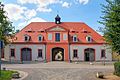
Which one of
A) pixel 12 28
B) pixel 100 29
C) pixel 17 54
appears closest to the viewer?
pixel 100 29

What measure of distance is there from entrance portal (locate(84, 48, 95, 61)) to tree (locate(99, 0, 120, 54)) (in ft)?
126

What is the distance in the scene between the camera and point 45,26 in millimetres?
69125

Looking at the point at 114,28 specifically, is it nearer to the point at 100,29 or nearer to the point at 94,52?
the point at 100,29

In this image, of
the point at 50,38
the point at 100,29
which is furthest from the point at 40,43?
the point at 100,29

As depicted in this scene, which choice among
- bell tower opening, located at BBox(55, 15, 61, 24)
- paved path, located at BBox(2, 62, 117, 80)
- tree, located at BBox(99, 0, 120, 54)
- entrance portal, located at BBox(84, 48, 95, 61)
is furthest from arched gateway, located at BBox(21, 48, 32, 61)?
tree, located at BBox(99, 0, 120, 54)

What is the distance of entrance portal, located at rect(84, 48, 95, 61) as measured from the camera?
66.6 meters

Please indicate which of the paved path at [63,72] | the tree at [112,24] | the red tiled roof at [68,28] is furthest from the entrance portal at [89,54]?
the tree at [112,24]

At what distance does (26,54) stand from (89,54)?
46.1 feet


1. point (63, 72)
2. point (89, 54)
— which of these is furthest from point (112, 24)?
point (89, 54)

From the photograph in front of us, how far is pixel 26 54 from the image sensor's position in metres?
65.6

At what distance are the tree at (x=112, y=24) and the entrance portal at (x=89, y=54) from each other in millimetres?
38408

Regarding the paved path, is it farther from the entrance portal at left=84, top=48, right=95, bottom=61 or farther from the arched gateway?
the entrance portal at left=84, top=48, right=95, bottom=61

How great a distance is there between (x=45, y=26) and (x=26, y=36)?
18.4ft

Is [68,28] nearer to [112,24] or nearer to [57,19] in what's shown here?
[57,19]
